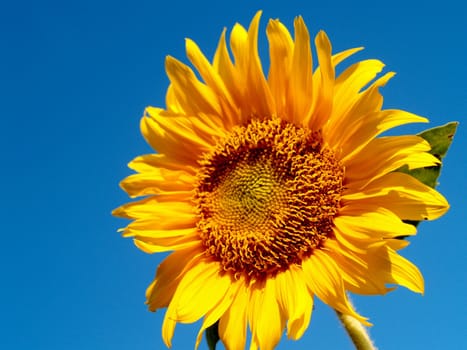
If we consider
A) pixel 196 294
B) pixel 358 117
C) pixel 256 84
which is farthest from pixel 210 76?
pixel 196 294

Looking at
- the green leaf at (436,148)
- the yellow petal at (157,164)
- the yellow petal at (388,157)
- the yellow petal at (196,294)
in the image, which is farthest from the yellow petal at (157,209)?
the green leaf at (436,148)

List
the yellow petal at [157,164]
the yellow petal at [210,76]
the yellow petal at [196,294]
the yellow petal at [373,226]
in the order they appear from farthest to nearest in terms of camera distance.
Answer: the yellow petal at [157,164], the yellow petal at [210,76], the yellow petal at [196,294], the yellow petal at [373,226]

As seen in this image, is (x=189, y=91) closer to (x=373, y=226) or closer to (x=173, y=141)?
(x=173, y=141)


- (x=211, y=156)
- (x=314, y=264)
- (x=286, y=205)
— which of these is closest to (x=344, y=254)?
(x=314, y=264)

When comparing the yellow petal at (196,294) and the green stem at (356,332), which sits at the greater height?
the yellow petal at (196,294)

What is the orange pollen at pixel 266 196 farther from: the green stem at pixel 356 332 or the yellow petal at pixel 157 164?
the green stem at pixel 356 332

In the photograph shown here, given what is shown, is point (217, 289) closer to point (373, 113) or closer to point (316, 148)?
point (316, 148)

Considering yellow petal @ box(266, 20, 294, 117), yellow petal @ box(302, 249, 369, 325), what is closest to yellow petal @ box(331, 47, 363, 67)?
yellow petal @ box(266, 20, 294, 117)
